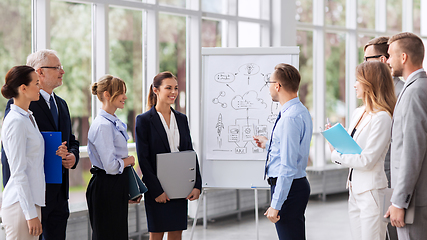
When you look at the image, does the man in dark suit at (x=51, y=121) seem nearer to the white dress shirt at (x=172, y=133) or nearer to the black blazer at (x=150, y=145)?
the black blazer at (x=150, y=145)

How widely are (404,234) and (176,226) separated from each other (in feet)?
5.65

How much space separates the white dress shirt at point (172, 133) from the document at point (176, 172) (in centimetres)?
10

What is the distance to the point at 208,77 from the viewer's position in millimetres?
4145

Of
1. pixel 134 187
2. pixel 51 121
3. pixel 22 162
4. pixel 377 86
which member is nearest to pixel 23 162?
pixel 22 162

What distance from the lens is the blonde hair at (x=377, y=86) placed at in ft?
8.64

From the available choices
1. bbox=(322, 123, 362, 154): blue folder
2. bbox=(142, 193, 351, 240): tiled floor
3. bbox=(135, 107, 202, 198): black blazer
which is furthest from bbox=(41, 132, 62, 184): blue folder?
bbox=(142, 193, 351, 240): tiled floor

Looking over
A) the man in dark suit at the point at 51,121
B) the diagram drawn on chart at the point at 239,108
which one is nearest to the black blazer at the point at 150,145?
the man in dark suit at the point at 51,121

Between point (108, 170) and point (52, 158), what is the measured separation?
495 millimetres

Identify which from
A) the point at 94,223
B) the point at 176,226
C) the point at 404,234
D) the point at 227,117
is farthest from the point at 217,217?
the point at 404,234

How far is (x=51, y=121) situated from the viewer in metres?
2.81

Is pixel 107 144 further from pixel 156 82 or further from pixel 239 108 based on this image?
pixel 239 108

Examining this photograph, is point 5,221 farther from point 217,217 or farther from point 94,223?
point 217,217

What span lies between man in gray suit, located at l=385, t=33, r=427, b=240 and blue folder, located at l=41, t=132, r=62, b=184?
6.31 ft

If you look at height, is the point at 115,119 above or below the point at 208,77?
below
